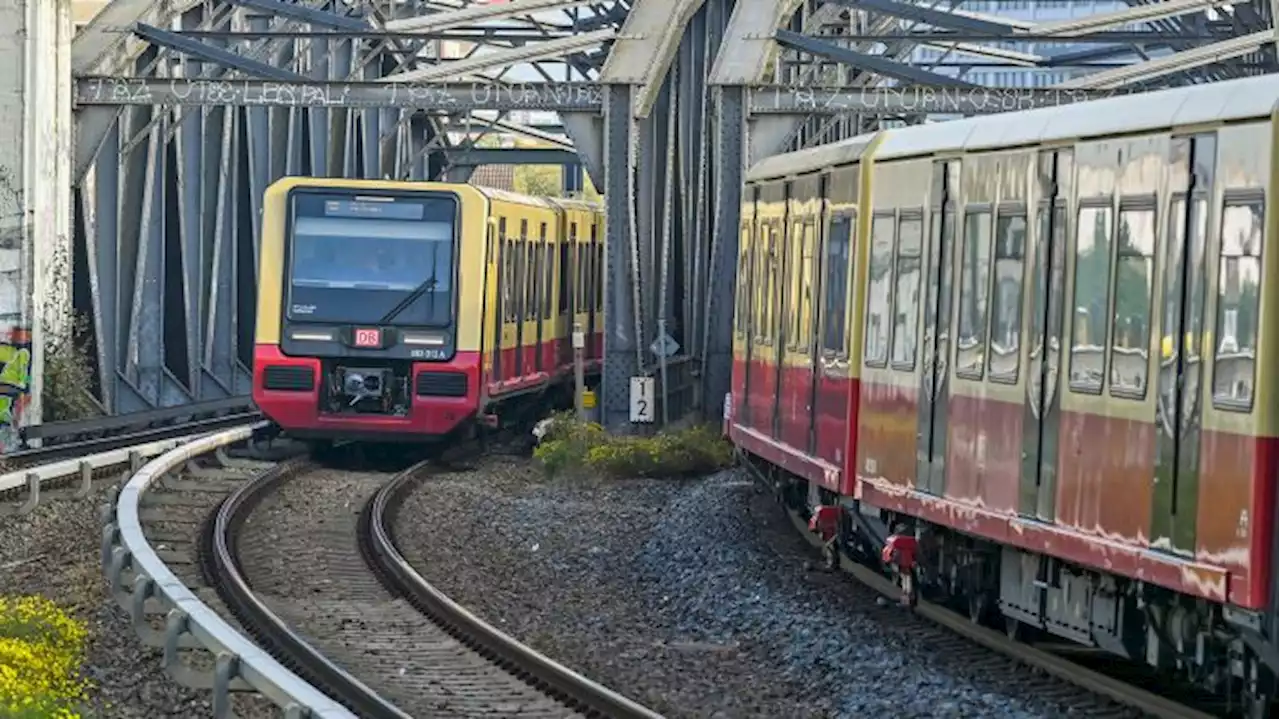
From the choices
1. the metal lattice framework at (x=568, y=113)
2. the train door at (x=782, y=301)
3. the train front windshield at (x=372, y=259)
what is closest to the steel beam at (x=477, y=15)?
the metal lattice framework at (x=568, y=113)

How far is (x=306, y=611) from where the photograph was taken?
16219 mm

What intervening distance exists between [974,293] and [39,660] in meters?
4.96

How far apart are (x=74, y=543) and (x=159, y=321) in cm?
1773

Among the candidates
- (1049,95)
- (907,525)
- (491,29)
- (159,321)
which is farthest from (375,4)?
(907,525)

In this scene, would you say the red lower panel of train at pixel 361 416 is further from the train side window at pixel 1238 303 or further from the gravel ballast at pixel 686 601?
the train side window at pixel 1238 303

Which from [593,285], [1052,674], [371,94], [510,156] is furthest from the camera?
[510,156]

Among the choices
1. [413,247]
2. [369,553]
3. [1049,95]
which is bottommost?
[369,553]

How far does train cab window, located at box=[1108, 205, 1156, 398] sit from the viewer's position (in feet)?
37.4

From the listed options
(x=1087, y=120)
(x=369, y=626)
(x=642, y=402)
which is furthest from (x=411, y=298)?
(x=1087, y=120)

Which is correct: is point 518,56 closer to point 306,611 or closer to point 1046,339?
point 306,611

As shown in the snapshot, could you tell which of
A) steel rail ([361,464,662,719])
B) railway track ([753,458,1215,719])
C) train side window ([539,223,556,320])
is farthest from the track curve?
train side window ([539,223,556,320])

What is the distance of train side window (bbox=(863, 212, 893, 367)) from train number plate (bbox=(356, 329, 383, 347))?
11280mm

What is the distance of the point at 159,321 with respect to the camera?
119 ft

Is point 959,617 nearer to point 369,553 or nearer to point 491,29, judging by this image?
point 369,553
